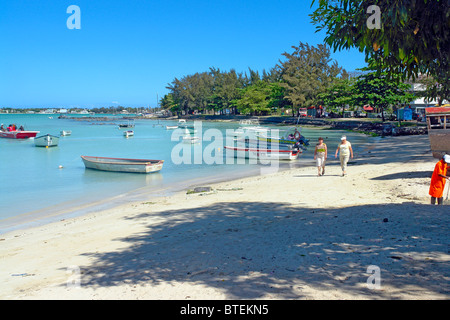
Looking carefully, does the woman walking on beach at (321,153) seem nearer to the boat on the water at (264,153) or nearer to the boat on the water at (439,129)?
the boat on the water at (439,129)

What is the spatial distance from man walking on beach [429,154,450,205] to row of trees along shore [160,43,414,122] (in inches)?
119

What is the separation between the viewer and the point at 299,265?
249 inches

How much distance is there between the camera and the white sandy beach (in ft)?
18.1

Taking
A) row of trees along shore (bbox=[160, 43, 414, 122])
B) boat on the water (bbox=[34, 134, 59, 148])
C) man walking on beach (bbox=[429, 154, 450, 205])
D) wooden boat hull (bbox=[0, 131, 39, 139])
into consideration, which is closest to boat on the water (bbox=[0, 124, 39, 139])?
wooden boat hull (bbox=[0, 131, 39, 139])

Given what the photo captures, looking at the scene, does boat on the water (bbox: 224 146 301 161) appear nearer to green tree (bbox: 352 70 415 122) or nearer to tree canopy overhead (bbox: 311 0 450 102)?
tree canopy overhead (bbox: 311 0 450 102)

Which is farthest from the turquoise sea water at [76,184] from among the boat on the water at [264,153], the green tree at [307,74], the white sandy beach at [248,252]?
the green tree at [307,74]

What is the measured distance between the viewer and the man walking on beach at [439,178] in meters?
9.67

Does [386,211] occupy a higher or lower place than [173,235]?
higher

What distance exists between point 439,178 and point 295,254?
5.63m

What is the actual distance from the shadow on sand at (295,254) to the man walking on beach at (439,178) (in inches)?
35.6
